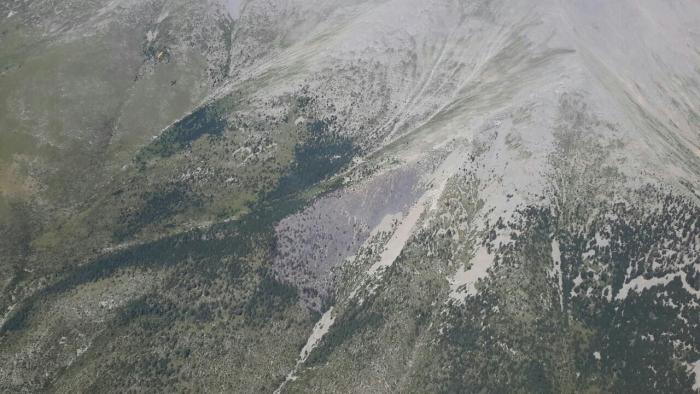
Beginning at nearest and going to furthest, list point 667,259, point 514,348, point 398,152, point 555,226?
1. point 514,348
2. point 667,259
3. point 555,226
4. point 398,152

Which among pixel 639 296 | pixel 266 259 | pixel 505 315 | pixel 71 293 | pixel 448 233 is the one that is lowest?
pixel 639 296

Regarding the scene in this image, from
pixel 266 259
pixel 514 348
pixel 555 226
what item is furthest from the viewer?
pixel 266 259

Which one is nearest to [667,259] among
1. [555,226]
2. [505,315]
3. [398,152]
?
[555,226]

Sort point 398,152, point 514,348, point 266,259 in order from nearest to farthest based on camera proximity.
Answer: point 514,348, point 266,259, point 398,152

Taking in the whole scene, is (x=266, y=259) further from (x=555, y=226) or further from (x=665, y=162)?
(x=665, y=162)

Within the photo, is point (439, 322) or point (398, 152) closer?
point (439, 322)

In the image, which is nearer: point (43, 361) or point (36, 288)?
point (43, 361)

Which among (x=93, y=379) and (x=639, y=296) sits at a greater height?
(x=93, y=379)

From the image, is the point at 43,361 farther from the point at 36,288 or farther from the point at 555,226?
the point at 555,226

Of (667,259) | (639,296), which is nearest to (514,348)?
(639,296)

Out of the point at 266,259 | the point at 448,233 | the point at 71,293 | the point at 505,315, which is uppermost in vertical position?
the point at 71,293
